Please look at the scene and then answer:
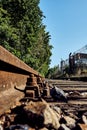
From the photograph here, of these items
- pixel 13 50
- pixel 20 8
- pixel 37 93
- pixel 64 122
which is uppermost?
pixel 20 8

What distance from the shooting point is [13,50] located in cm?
2709

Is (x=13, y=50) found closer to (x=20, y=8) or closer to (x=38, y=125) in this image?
(x=20, y=8)

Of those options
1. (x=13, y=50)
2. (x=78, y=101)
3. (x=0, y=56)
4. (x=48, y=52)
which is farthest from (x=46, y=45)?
(x=0, y=56)

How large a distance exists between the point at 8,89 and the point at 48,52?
35.3 meters

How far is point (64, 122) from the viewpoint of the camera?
3639mm

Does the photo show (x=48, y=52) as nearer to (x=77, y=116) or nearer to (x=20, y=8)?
(x=20, y=8)

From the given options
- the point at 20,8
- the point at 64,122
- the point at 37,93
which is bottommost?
the point at 64,122

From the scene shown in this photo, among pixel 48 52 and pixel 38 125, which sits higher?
pixel 48 52

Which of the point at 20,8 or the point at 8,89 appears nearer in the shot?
the point at 8,89

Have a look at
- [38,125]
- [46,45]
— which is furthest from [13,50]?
[38,125]

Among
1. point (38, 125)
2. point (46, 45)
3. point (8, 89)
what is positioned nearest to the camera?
point (38, 125)

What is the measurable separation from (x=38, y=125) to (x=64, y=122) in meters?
0.55

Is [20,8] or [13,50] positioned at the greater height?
[20,8]

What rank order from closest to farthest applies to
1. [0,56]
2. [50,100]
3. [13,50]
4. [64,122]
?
[0,56]
[64,122]
[50,100]
[13,50]
